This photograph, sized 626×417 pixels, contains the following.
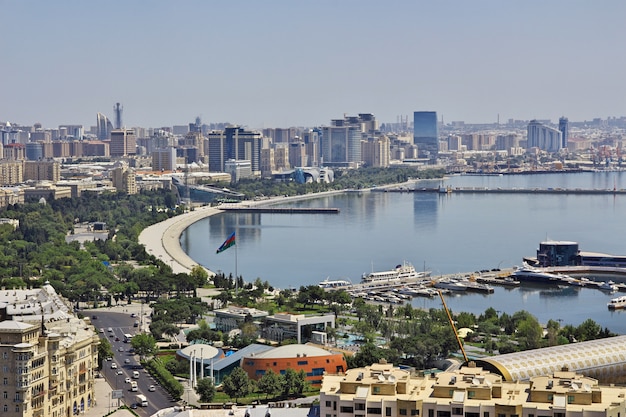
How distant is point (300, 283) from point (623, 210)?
14883mm

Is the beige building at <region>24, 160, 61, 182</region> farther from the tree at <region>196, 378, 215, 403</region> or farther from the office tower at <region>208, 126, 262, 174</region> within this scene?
the tree at <region>196, 378, 215, 403</region>

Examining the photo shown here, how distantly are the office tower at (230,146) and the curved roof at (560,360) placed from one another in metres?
32.2

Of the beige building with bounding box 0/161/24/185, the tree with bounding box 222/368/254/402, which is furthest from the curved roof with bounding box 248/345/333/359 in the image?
the beige building with bounding box 0/161/24/185

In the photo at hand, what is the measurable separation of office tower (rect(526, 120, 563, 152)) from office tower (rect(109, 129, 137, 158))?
1011 inches

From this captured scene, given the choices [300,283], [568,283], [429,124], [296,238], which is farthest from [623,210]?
[429,124]

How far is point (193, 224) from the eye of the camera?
25.6 m

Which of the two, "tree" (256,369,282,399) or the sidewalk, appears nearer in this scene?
the sidewalk

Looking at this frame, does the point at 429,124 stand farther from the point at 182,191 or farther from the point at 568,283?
the point at 568,283

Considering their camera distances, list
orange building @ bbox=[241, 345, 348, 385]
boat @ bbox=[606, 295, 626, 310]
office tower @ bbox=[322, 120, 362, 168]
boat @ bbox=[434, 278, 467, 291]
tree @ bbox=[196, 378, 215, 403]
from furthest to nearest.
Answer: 1. office tower @ bbox=[322, 120, 362, 168]
2. boat @ bbox=[434, 278, 467, 291]
3. boat @ bbox=[606, 295, 626, 310]
4. orange building @ bbox=[241, 345, 348, 385]
5. tree @ bbox=[196, 378, 215, 403]

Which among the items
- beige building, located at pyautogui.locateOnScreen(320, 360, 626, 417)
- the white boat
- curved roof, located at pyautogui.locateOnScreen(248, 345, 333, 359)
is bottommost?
the white boat

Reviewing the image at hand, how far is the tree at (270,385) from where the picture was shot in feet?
27.6

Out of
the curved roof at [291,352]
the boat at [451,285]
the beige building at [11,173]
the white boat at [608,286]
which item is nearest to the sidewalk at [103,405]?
the curved roof at [291,352]

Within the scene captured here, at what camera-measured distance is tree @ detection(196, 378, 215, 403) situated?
8.26 m

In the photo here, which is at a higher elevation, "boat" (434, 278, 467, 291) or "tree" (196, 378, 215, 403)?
"tree" (196, 378, 215, 403)
